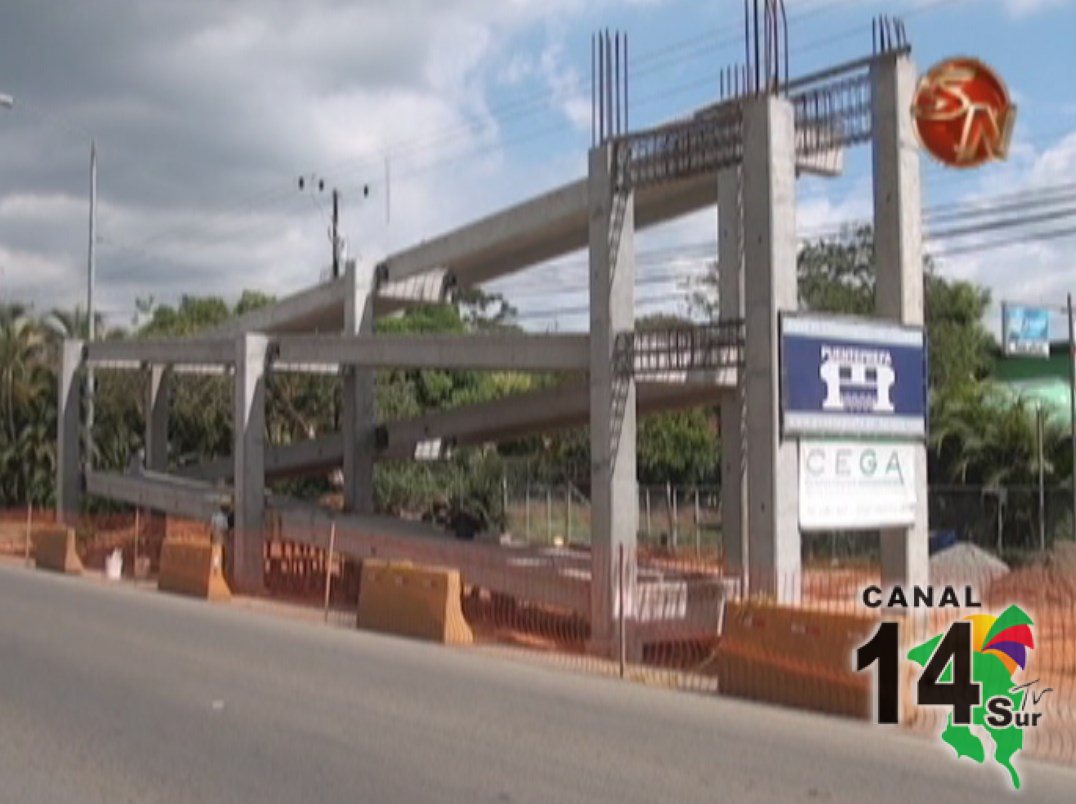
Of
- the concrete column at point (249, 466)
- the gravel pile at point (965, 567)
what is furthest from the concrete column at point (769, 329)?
the concrete column at point (249, 466)

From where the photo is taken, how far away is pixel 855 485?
16469 mm

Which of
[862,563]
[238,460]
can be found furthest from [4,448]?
[862,563]

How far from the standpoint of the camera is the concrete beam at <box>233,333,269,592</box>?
25656 mm

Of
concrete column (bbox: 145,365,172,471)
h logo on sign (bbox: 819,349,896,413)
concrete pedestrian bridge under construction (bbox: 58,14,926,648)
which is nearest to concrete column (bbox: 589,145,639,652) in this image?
concrete pedestrian bridge under construction (bbox: 58,14,926,648)

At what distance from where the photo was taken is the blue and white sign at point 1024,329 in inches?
1574

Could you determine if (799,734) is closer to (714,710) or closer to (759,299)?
(714,710)

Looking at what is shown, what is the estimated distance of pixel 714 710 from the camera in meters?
11.5

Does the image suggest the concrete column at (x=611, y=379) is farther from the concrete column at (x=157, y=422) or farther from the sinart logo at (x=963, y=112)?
the concrete column at (x=157, y=422)

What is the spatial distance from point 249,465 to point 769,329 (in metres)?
14.1

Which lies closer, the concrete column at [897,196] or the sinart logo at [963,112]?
the concrete column at [897,196]

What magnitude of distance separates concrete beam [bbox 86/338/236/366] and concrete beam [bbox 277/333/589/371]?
260 cm

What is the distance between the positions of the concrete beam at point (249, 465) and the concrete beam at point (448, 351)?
A: 0.67 metres

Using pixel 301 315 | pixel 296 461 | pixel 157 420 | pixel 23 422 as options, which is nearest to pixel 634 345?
pixel 301 315

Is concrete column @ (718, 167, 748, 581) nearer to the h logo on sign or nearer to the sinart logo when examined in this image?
the h logo on sign
